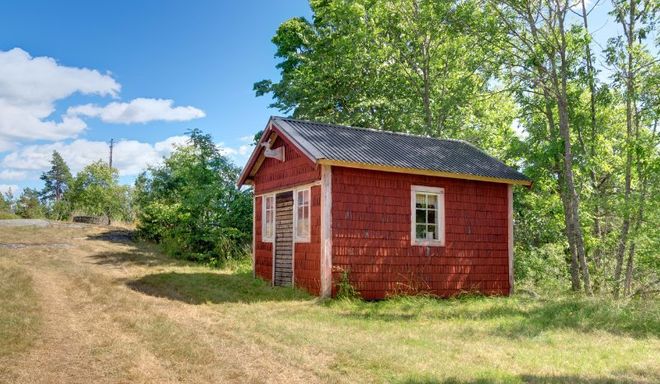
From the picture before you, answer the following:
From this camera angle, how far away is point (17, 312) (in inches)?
342

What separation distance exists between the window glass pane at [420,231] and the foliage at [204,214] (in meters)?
7.87

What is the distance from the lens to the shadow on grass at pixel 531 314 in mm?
8938

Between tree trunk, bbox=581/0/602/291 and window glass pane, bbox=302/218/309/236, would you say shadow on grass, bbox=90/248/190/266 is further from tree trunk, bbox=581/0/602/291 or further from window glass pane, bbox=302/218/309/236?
tree trunk, bbox=581/0/602/291

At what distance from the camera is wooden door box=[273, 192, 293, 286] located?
13.5 meters

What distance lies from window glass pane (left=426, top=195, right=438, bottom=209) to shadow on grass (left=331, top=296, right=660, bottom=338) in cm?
241

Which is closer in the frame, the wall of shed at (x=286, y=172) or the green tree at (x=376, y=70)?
the wall of shed at (x=286, y=172)

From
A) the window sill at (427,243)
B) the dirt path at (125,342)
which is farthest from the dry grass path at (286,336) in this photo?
the window sill at (427,243)

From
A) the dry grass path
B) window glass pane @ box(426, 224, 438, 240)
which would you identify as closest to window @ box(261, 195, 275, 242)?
the dry grass path

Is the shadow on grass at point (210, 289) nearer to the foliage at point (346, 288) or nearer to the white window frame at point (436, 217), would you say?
the foliage at point (346, 288)

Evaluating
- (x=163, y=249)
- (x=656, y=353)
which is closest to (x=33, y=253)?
(x=163, y=249)

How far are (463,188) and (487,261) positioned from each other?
79.6 inches

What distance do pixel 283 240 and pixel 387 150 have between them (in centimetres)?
355

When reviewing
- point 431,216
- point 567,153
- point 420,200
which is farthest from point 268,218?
point 567,153

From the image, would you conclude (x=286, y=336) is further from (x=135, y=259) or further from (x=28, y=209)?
(x=28, y=209)
